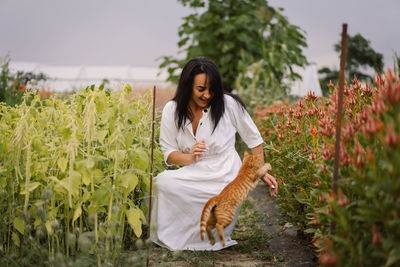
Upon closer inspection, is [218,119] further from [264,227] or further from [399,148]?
[399,148]

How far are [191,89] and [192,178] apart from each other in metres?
0.66

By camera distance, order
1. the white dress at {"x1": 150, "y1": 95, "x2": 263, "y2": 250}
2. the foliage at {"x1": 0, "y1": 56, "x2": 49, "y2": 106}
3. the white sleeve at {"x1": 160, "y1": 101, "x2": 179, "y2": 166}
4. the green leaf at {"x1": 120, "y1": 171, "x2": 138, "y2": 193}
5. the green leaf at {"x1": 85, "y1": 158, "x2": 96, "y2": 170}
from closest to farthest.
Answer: the green leaf at {"x1": 85, "y1": 158, "x2": 96, "y2": 170}, the green leaf at {"x1": 120, "y1": 171, "x2": 138, "y2": 193}, the white dress at {"x1": 150, "y1": 95, "x2": 263, "y2": 250}, the white sleeve at {"x1": 160, "y1": 101, "x2": 179, "y2": 166}, the foliage at {"x1": 0, "y1": 56, "x2": 49, "y2": 106}

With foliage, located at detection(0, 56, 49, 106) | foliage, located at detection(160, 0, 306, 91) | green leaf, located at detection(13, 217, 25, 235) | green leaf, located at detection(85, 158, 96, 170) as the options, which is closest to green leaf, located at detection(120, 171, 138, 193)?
green leaf, located at detection(85, 158, 96, 170)

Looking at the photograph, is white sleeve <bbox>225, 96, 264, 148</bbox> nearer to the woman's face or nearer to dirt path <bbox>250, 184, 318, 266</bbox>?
the woman's face

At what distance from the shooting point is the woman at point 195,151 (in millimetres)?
2600

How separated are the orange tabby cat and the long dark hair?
53 cm

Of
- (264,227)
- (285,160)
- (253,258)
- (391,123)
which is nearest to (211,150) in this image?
(285,160)

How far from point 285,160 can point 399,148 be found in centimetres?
152

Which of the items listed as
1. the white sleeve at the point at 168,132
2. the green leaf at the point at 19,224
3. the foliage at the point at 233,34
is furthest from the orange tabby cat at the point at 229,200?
the foliage at the point at 233,34

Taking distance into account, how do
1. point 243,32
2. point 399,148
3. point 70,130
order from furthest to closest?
point 243,32 → point 70,130 → point 399,148

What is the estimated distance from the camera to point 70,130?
2104mm

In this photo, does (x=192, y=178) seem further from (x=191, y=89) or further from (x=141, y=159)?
(x=191, y=89)

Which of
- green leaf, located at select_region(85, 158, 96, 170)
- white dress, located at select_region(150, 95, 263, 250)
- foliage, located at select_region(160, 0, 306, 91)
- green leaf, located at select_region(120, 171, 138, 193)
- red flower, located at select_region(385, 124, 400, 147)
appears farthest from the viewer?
foliage, located at select_region(160, 0, 306, 91)

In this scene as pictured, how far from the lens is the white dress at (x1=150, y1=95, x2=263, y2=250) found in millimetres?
2594
